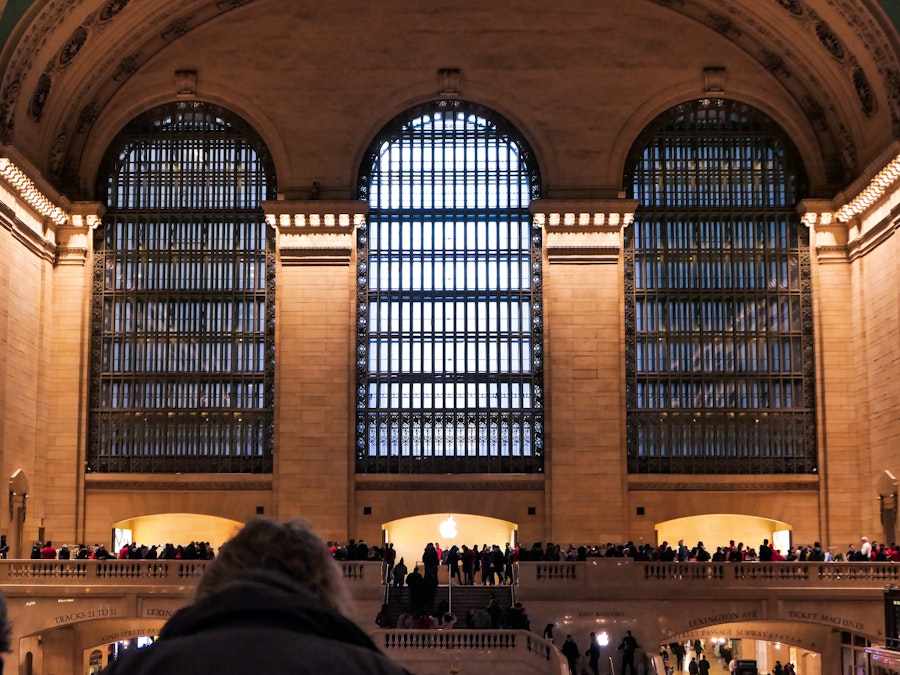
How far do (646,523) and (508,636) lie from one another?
423 inches

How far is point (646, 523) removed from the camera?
3397 cm

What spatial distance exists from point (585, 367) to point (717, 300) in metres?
3.78

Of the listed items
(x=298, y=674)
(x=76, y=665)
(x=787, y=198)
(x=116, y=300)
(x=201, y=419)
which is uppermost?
(x=787, y=198)

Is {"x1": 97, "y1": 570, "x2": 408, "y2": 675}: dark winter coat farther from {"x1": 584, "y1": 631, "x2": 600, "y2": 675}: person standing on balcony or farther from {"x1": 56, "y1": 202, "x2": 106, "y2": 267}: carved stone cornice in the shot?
{"x1": 56, "y1": 202, "x2": 106, "y2": 267}: carved stone cornice

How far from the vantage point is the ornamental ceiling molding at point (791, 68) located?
34.2 m

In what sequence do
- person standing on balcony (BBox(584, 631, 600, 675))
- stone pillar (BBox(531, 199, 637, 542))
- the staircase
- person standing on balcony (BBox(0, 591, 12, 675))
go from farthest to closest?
stone pillar (BBox(531, 199, 637, 542)), the staircase, person standing on balcony (BBox(584, 631, 600, 675)), person standing on balcony (BBox(0, 591, 12, 675))

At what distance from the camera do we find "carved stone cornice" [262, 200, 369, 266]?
34.4 metres

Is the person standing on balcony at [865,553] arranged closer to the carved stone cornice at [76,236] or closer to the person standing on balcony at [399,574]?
the person standing on balcony at [399,574]

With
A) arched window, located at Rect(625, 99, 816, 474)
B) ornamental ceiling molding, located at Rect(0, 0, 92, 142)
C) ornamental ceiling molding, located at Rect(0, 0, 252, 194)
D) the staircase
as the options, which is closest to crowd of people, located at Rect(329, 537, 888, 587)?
the staircase

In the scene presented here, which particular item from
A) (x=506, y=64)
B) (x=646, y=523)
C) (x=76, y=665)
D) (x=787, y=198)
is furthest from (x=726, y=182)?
(x=76, y=665)

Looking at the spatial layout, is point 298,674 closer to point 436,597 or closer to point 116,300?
point 436,597

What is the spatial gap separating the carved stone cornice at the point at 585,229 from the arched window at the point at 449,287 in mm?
671

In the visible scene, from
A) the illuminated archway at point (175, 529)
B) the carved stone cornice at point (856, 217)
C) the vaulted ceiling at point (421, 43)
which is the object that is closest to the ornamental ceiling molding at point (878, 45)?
the carved stone cornice at point (856, 217)

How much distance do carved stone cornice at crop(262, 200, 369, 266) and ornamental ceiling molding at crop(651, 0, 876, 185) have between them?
371 inches
